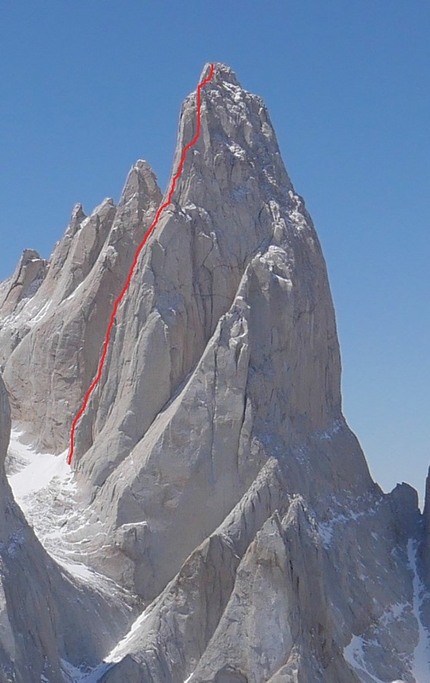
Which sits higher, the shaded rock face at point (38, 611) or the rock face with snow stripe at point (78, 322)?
the rock face with snow stripe at point (78, 322)

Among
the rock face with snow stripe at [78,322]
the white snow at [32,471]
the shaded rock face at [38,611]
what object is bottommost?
the shaded rock face at [38,611]

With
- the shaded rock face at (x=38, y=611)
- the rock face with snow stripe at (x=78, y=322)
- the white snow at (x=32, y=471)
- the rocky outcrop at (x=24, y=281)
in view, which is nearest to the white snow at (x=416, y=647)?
the shaded rock face at (x=38, y=611)

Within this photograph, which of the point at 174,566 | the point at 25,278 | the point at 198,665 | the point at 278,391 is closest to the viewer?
the point at 198,665

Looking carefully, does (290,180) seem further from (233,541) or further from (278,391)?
(233,541)

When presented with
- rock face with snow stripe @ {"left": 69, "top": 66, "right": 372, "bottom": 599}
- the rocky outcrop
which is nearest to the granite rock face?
rock face with snow stripe @ {"left": 69, "top": 66, "right": 372, "bottom": 599}

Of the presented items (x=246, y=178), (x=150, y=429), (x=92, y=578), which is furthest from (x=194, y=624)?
(x=246, y=178)

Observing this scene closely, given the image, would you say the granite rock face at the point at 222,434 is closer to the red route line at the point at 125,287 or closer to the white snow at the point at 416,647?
the white snow at the point at 416,647
